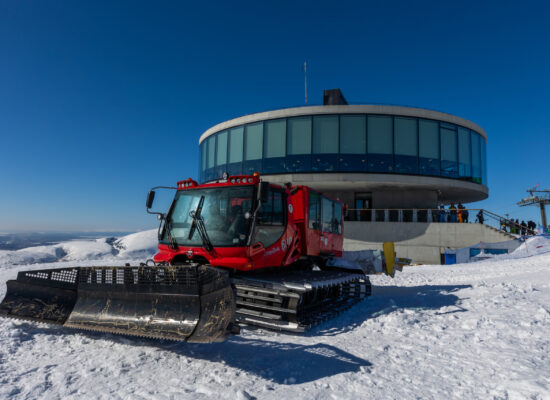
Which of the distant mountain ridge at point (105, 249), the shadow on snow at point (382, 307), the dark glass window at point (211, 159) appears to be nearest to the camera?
the shadow on snow at point (382, 307)

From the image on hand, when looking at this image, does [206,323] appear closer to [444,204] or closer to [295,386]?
[295,386]

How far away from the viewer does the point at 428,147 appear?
2472cm

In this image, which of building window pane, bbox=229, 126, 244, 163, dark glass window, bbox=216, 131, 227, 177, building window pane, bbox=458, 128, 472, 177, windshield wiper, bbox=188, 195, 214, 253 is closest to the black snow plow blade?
windshield wiper, bbox=188, 195, 214, 253

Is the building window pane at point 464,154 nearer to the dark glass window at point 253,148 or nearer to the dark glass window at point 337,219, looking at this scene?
the dark glass window at point 253,148

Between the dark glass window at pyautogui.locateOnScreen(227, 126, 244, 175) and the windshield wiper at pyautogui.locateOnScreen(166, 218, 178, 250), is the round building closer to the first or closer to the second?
the dark glass window at pyautogui.locateOnScreen(227, 126, 244, 175)

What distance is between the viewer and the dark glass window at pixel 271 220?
21.1 ft

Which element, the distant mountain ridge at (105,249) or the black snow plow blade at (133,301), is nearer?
the black snow plow blade at (133,301)

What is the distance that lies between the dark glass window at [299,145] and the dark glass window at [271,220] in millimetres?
17613

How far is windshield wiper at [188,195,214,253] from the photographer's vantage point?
6.24 m

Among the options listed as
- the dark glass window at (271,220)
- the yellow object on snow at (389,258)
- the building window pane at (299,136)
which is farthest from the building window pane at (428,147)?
the dark glass window at (271,220)

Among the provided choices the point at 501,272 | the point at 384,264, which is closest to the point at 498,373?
the point at 384,264

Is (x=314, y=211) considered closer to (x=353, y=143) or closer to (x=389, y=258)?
(x=389, y=258)

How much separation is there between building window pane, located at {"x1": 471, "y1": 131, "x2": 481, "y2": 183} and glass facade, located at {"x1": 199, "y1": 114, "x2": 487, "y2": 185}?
540 mm

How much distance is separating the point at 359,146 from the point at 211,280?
21514 millimetres
